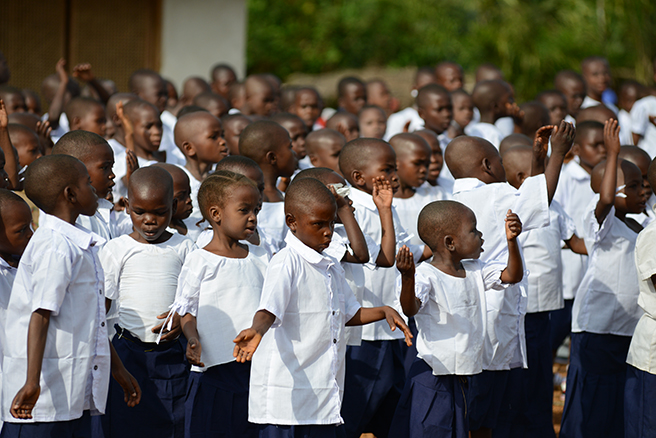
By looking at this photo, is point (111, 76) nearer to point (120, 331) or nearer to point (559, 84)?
point (559, 84)

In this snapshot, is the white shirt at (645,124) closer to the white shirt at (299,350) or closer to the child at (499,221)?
the child at (499,221)

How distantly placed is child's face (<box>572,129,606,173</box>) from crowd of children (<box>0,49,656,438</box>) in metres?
0.01

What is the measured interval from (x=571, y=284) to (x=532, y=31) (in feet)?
28.8

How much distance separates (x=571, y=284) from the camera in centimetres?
556

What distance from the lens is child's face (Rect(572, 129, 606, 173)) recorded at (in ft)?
17.8

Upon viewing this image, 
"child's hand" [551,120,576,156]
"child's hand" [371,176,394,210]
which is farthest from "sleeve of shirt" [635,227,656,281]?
"child's hand" [371,176,394,210]

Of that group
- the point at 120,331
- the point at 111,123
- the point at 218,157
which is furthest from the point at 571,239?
the point at 111,123

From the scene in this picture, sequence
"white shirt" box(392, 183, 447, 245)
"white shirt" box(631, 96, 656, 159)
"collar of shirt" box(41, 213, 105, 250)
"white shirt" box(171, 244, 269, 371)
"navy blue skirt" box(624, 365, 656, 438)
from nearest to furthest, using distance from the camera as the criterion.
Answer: "collar of shirt" box(41, 213, 105, 250) → "white shirt" box(171, 244, 269, 371) → "navy blue skirt" box(624, 365, 656, 438) → "white shirt" box(392, 183, 447, 245) → "white shirt" box(631, 96, 656, 159)

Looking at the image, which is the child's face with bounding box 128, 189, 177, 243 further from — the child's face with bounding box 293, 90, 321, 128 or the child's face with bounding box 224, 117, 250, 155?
the child's face with bounding box 293, 90, 321, 128

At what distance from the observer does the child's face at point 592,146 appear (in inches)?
213

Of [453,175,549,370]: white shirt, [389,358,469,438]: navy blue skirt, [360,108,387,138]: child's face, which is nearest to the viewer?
[389,358,469,438]: navy blue skirt

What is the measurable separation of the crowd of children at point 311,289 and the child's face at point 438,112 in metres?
1.01

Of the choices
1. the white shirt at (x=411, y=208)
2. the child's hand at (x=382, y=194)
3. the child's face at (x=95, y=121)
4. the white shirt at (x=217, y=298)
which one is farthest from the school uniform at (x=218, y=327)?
the child's face at (x=95, y=121)

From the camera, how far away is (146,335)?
375cm
